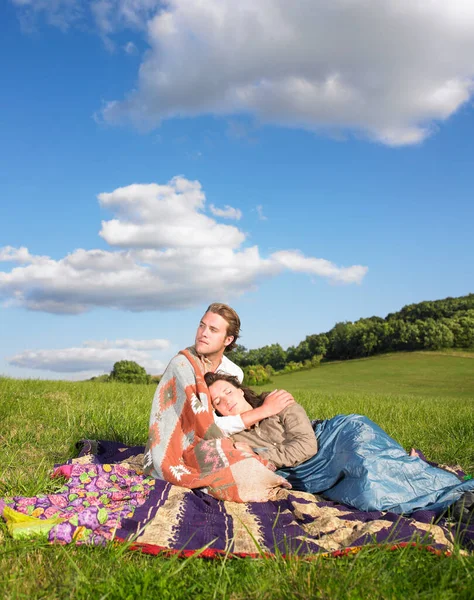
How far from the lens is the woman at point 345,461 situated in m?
4.10

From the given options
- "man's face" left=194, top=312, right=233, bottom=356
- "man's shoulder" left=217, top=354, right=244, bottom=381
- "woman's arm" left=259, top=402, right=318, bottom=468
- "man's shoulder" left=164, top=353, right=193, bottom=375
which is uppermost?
"man's face" left=194, top=312, right=233, bottom=356

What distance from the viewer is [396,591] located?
2479 mm

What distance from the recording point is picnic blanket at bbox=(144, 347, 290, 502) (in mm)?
4223

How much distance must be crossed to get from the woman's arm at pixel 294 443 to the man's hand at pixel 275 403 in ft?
0.29

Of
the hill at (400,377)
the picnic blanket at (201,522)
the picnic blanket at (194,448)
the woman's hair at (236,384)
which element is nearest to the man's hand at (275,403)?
the woman's hair at (236,384)

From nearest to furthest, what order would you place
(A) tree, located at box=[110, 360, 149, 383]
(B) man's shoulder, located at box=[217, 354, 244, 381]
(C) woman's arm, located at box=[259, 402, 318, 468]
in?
1. (C) woman's arm, located at box=[259, 402, 318, 468]
2. (B) man's shoulder, located at box=[217, 354, 244, 381]
3. (A) tree, located at box=[110, 360, 149, 383]

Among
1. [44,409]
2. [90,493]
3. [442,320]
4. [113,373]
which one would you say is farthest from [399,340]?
[90,493]

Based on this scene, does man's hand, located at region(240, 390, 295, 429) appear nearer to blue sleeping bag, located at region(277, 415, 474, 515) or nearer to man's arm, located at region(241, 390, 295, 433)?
man's arm, located at region(241, 390, 295, 433)

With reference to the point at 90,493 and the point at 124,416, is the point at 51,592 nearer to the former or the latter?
the point at 90,493

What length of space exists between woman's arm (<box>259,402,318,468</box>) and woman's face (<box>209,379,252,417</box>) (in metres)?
0.42

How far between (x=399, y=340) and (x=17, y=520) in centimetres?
4819

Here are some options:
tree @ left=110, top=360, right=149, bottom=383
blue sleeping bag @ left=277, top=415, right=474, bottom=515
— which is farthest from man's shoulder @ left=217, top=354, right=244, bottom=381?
tree @ left=110, top=360, right=149, bottom=383

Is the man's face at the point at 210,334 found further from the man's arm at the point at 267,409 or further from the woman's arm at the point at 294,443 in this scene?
the woman's arm at the point at 294,443

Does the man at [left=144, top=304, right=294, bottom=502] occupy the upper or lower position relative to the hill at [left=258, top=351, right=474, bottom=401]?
upper
